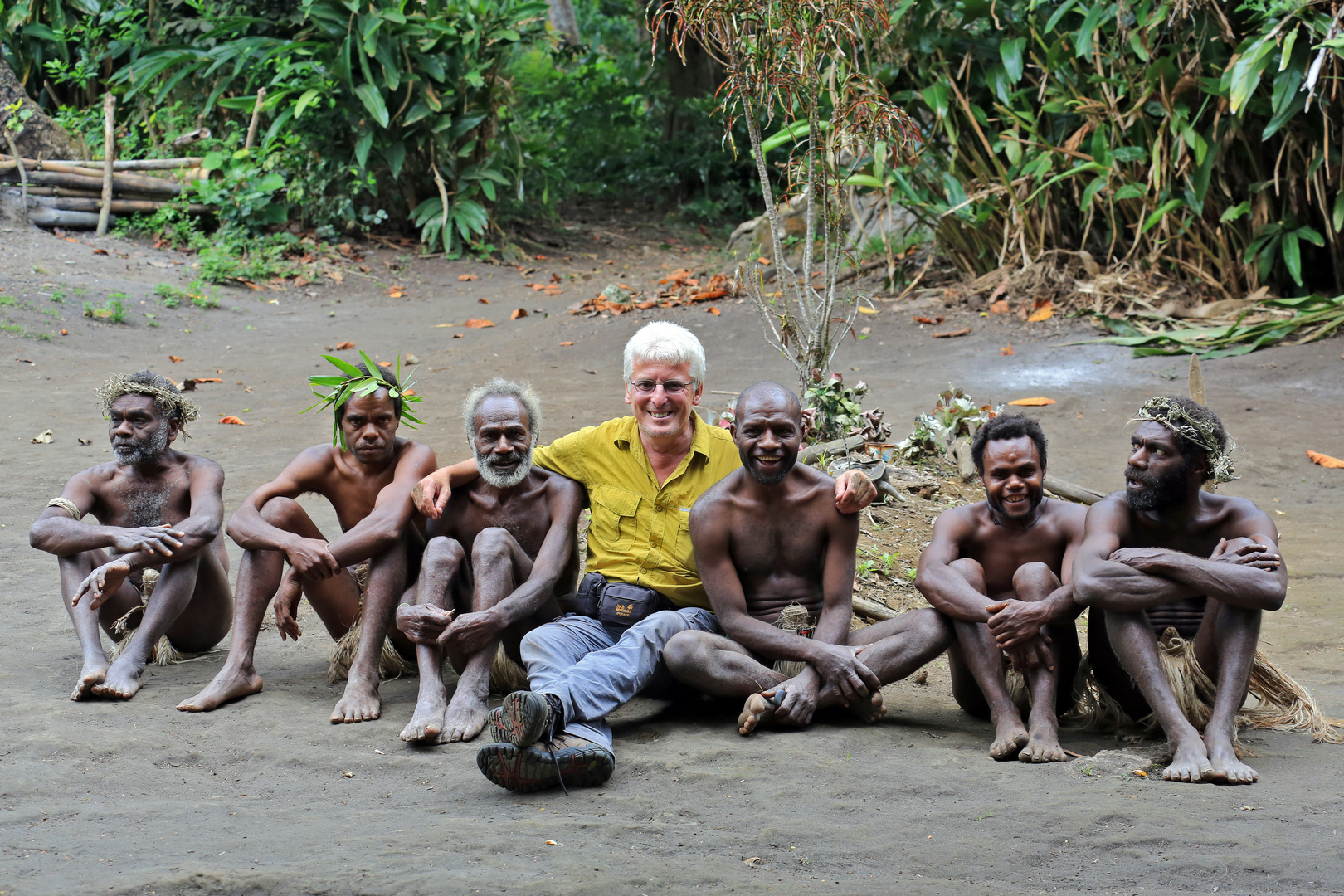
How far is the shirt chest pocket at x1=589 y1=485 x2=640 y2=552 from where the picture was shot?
12.7 feet

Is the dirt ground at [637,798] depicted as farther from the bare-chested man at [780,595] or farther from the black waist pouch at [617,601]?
the black waist pouch at [617,601]

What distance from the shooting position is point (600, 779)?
10.1 feet

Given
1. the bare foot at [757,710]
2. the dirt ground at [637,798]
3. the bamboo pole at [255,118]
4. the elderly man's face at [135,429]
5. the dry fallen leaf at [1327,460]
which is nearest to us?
the dirt ground at [637,798]

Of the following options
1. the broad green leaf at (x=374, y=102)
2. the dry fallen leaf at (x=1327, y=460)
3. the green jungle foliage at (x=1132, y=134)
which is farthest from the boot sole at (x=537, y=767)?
the broad green leaf at (x=374, y=102)

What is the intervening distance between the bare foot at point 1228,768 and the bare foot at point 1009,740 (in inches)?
18.3

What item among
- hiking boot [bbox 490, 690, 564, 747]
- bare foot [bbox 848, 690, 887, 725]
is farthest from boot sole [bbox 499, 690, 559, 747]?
bare foot [bbox 848, 690, 887, 725]

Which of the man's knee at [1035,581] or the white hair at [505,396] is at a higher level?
the white hair at [505,396]

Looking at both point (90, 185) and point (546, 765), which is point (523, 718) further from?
point (90, 185)

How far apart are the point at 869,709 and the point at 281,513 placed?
1.94 metres

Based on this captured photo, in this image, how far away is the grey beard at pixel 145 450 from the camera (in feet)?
13.3

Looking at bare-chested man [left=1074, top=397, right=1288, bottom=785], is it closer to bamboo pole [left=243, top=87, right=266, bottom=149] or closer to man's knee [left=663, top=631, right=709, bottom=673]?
man's knee [left=663, top=631, right=709, bottom=673]

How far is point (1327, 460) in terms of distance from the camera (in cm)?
650

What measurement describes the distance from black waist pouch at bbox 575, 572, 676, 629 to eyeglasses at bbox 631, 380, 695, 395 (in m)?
0.61

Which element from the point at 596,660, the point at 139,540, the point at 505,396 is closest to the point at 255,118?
the point at 139,540
